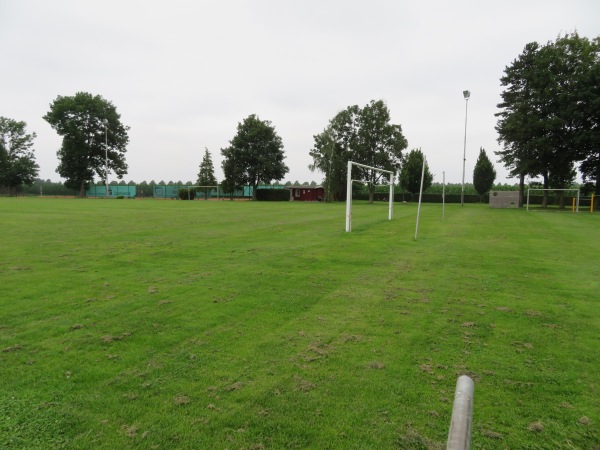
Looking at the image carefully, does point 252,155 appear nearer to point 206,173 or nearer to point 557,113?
point 206,173

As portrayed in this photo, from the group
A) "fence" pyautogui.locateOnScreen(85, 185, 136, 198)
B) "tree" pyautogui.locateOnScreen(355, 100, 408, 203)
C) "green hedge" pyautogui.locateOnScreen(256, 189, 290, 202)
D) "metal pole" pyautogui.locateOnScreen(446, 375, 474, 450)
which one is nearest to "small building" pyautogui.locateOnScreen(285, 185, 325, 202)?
"green hedge" pyautogui.locateOnScreen(256, 189, 290, 202)

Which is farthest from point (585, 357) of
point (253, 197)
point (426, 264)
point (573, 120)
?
point (253, 197)

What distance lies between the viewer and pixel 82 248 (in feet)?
34.0

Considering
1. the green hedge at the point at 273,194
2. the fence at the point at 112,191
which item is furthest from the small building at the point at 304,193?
the fence at the point at 112,191

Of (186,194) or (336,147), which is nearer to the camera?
(336,147)

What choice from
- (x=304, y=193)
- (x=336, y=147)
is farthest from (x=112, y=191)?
(x=336, y=147)

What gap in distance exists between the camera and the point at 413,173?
57.2 m

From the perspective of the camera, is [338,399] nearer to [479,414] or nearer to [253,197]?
[479,414]

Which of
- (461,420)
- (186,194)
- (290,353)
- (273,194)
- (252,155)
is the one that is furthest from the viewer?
(273,194)

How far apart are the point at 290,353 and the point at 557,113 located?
43761 millimetres

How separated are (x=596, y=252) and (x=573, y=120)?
31978 millimetres

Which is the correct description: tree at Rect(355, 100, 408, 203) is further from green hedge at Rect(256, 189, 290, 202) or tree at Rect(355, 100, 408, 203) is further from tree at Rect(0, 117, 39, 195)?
tree at Rect(0, 117, 39, 195)

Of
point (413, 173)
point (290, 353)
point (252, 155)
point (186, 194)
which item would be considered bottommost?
point (290, 353)

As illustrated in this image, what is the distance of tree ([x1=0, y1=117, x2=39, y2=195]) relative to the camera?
7100 cm
